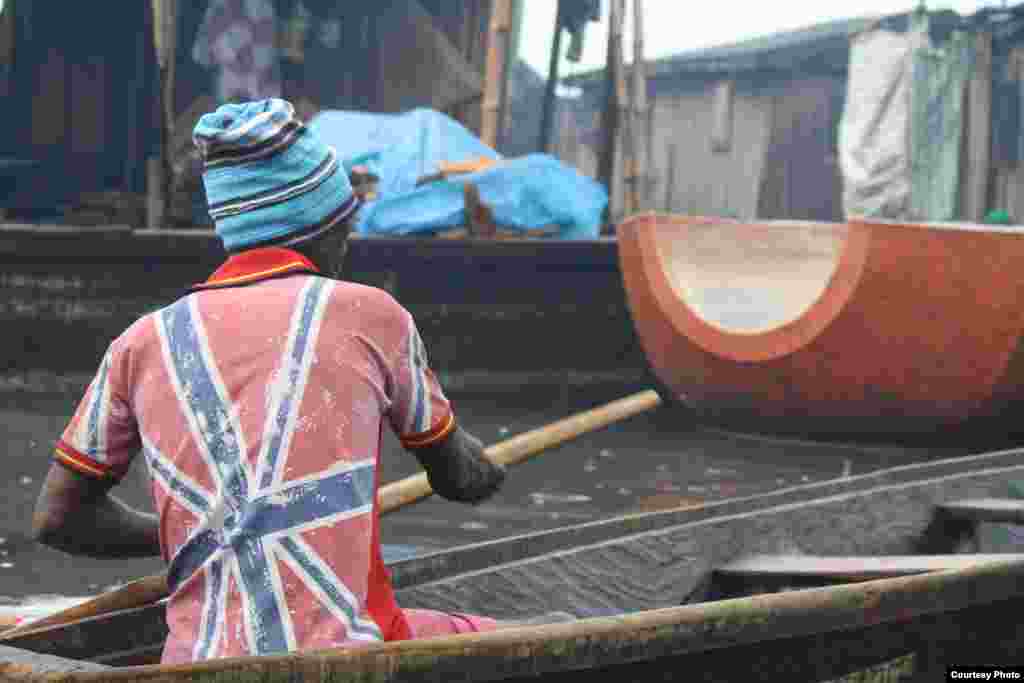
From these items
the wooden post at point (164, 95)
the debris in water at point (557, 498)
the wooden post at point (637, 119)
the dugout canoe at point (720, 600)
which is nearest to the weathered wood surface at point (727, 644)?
the dugout canoe at point (720, 600)

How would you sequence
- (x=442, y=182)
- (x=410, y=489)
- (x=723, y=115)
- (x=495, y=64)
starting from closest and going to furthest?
1. (x=410, y=489)
2. (x=442, y=182)
3. (x=495, y=64)
4. (x=723, y=115)

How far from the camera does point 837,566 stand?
145 inches

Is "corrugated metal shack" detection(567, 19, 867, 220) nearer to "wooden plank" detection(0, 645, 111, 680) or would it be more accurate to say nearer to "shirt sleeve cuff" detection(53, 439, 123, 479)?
"shirt sleeve cuff" detection(53, 439, 123, 479)

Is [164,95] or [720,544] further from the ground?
[164,95]

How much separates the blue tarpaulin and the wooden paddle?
5.01 metres

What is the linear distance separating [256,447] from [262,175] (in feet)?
1.31

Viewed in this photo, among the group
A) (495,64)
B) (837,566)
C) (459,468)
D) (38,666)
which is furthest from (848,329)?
(38,666)

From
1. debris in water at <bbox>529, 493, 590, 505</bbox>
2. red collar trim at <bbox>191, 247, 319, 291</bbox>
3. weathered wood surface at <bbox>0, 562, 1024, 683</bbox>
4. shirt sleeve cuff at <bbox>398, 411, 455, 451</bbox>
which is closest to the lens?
weathered wood surface at <bbox>0, 562, 1024, 683</bbox>

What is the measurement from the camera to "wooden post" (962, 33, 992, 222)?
590 inches

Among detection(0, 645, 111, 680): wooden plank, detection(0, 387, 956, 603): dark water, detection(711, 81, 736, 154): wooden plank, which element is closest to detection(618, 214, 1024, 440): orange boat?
detection(0, 387, 956, 603): dark water

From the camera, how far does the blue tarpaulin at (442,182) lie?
9.09 m

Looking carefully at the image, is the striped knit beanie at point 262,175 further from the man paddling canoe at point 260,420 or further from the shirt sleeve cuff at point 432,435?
the shirt sleeve cuff at point 432,435

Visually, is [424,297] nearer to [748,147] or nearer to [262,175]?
[262,175]

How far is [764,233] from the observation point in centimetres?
892
